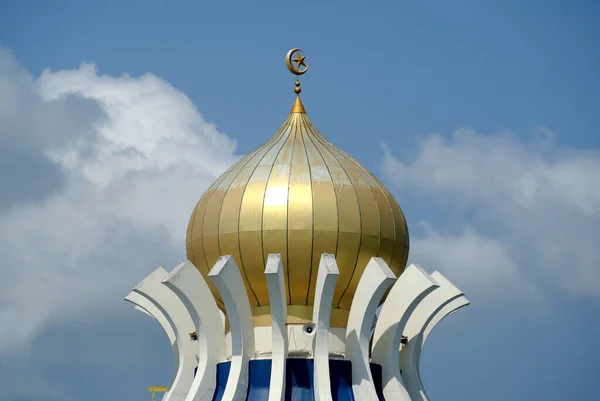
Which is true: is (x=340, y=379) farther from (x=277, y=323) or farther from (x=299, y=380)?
(x=277, y=323)

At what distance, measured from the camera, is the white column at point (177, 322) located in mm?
55406

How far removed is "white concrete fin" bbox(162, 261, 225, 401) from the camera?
2106 inches

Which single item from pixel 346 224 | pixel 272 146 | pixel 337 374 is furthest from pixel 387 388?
pixel 272 146

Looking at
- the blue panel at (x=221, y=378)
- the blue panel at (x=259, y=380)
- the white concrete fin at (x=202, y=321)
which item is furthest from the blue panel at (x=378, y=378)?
the white concrete fin at (x=202, y=321)

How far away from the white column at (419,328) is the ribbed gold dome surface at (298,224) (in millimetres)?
1578

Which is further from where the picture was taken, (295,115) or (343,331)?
(295,115)

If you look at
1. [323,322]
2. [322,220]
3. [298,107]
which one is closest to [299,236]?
[322,220]

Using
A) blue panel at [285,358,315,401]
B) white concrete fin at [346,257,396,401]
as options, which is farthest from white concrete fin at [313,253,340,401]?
white concrete fin at [346,257,396,401]

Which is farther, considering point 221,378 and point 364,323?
point 221,378

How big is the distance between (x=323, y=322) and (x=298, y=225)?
11.6ft

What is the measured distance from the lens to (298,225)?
53.9m

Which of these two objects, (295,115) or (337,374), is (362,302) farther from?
(295,115)

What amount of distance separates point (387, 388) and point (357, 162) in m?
8.15

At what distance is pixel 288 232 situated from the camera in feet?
176
